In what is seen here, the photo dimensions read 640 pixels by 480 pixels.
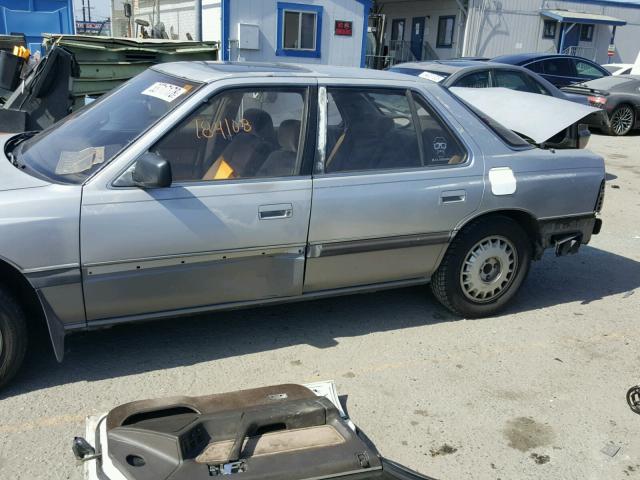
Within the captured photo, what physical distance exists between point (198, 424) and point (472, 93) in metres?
4.05

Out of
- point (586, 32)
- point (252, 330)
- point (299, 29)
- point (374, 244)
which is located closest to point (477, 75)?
point (374, 244)

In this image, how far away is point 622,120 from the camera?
14586mm

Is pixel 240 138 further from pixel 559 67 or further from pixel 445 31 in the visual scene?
pixel 445 31

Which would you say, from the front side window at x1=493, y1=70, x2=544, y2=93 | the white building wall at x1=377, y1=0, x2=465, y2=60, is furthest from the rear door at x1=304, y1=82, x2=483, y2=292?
the white building wall at x1=377, y1=0, x2=465, y2=60

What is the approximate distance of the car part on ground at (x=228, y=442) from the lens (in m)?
2.60

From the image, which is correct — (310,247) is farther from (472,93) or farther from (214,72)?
(472,93)

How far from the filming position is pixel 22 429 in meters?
3.15

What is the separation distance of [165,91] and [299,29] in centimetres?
1383

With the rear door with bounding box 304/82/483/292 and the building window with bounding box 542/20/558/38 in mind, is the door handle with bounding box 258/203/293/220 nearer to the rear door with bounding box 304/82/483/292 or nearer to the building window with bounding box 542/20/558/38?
the rear door with bounding box 304/82/483/292

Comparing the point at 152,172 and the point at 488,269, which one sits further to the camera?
the point at 488,269

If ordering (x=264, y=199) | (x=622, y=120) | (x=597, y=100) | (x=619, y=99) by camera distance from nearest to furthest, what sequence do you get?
1. (x=264, y=199)
2. (x=597, y=100)
3. (x=619, y=99)
4. (x=622, y=120)

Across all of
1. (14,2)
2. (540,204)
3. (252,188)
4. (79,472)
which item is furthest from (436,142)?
(14,2)

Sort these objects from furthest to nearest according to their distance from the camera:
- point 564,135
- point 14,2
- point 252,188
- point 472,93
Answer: point 14,2 → point 472,93 → point 564,135 → point 252,188

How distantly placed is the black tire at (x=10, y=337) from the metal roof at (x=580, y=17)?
28618 mm
